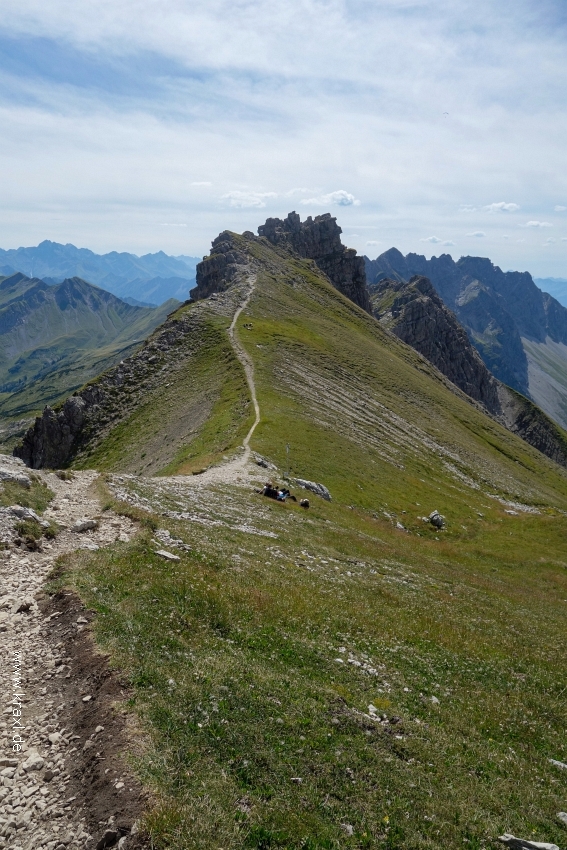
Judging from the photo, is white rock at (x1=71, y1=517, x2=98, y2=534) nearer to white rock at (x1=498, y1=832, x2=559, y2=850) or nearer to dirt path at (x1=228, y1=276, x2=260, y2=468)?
white rock at (x1=498, y1=832, x2=559, y2=850)

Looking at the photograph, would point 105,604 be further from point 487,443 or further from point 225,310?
point 487,443

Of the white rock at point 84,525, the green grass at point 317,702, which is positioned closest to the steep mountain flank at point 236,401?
the white rock at point 84,525

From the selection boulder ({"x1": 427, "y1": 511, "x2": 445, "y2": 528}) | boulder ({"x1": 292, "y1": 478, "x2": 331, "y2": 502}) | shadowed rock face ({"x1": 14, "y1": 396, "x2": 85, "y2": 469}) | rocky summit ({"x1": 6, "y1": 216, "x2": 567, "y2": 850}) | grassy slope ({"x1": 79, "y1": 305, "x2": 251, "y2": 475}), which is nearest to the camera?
rocky summit ({"x1": 6, "y1": 216, "x2": 567, "y2": 850})

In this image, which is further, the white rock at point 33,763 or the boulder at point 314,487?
the boulder at point 314,487

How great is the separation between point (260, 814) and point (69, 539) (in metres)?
14.7

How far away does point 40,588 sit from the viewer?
16234 mm

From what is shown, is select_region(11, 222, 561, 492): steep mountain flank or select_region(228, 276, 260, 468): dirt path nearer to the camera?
select_region(228, 276, 260, 468): dirt path

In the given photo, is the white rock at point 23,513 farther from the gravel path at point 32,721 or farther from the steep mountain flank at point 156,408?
the steep mountain flank at point 156,408

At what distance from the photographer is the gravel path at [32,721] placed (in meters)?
8.73

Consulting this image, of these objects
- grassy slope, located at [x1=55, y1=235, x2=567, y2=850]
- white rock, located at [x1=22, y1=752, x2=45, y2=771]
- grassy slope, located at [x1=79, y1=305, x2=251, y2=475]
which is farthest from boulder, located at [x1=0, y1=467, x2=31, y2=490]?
grassy slope, located at [x1=79, y1=305, x2=251, y2=475]

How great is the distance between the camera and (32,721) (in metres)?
11.0

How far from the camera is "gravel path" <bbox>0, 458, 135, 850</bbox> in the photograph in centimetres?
873

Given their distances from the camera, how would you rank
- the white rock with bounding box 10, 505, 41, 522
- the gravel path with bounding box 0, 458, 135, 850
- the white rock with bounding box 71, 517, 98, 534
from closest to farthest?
the gravel path with bounding box 0, 458, 135, 850 → the white rock with bounding box 10, 505, 41, 522 → the white rock with bounding box 71, 517, 98, 534

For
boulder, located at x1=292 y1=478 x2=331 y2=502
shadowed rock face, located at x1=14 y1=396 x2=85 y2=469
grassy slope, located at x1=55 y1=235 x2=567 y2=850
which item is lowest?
shadowed rock face, located at x1=14 y1=396 x2=85 y2=469
